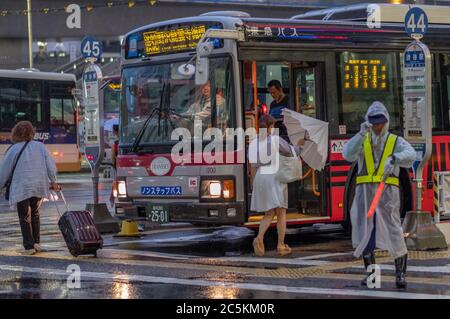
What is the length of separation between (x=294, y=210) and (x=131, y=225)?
296cm

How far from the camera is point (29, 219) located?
1273 cm

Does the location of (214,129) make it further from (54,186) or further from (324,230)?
(324,230)

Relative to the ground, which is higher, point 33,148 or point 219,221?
point 33,148

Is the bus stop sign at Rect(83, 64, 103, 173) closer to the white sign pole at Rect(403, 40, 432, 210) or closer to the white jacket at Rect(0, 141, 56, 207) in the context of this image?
the white jacket at Rect(0, 141, 56, 207)

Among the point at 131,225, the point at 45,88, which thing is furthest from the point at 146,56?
the point at 45,88

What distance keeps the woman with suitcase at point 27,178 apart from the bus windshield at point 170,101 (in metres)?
1.62

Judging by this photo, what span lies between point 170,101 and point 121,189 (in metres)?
1.67

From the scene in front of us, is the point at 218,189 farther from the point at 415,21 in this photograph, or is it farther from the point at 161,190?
the point at 415,21

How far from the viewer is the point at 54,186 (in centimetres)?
1280

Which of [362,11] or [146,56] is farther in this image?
[362,11]

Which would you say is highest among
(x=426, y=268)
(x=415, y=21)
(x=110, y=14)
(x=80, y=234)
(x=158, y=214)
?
(x=110, y=14)

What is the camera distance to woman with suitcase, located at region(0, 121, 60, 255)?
1259 cm

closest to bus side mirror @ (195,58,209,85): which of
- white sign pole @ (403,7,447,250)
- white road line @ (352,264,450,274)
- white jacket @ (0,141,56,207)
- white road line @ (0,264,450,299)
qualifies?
white jacket @ (0,141,56,207)

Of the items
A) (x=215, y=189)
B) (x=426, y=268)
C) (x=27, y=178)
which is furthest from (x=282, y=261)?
(x=27, y=178)
